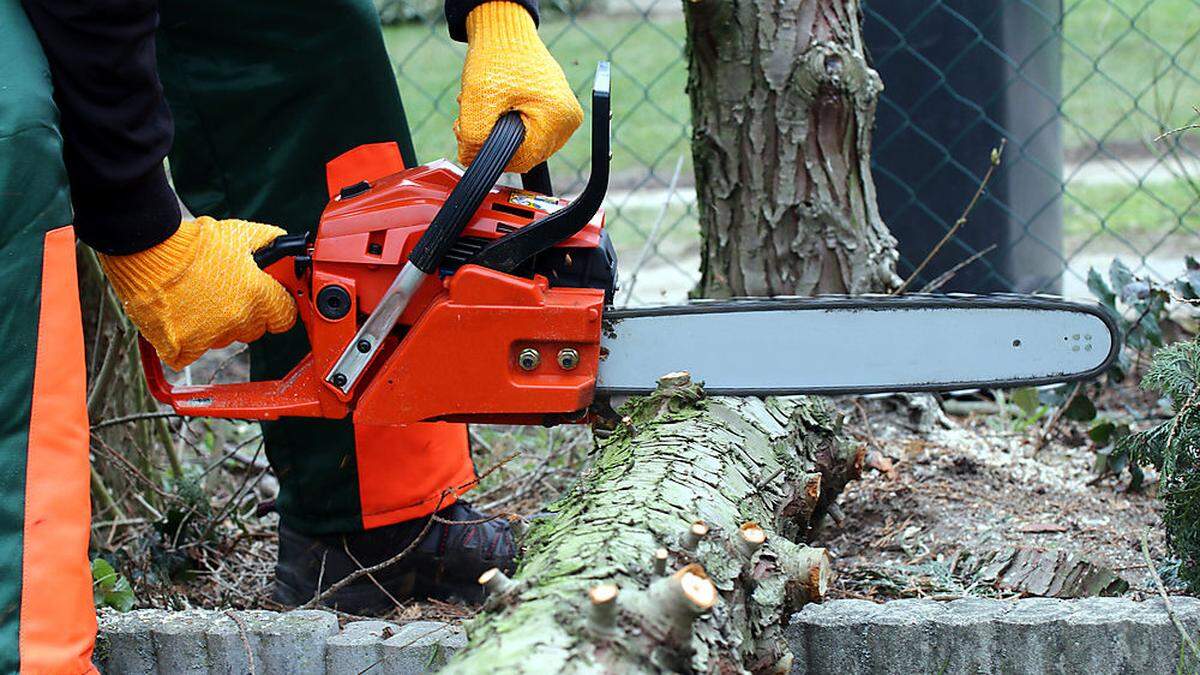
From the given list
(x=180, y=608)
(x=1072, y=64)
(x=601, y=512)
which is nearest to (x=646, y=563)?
(x=601, y=512)

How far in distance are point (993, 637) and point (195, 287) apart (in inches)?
51.7

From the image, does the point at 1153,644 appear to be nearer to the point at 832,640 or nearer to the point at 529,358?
the point at 832,640

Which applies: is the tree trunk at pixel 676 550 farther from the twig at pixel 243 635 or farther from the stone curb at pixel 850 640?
the twig at pixel 243 635

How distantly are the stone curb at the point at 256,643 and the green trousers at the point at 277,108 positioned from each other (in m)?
0.48

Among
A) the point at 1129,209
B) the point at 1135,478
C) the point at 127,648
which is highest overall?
the point at 1129,209

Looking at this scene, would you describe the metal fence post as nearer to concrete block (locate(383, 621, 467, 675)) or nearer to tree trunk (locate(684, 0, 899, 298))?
tree trunk (locate(684, 0, 899, 298))

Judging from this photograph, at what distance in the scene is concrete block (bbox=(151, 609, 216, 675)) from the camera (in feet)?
6.56

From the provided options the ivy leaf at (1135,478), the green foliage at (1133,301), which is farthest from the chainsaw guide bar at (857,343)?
the green foliage at (1133,301)

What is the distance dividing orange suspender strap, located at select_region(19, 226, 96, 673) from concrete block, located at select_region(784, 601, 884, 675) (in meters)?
0.99

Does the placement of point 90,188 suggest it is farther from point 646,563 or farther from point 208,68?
point 646,563

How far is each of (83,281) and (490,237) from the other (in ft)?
4.66

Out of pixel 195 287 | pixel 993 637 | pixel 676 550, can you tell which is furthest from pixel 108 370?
pixel 993 637

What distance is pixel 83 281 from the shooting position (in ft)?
9.66

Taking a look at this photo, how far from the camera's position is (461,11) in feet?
7.09
